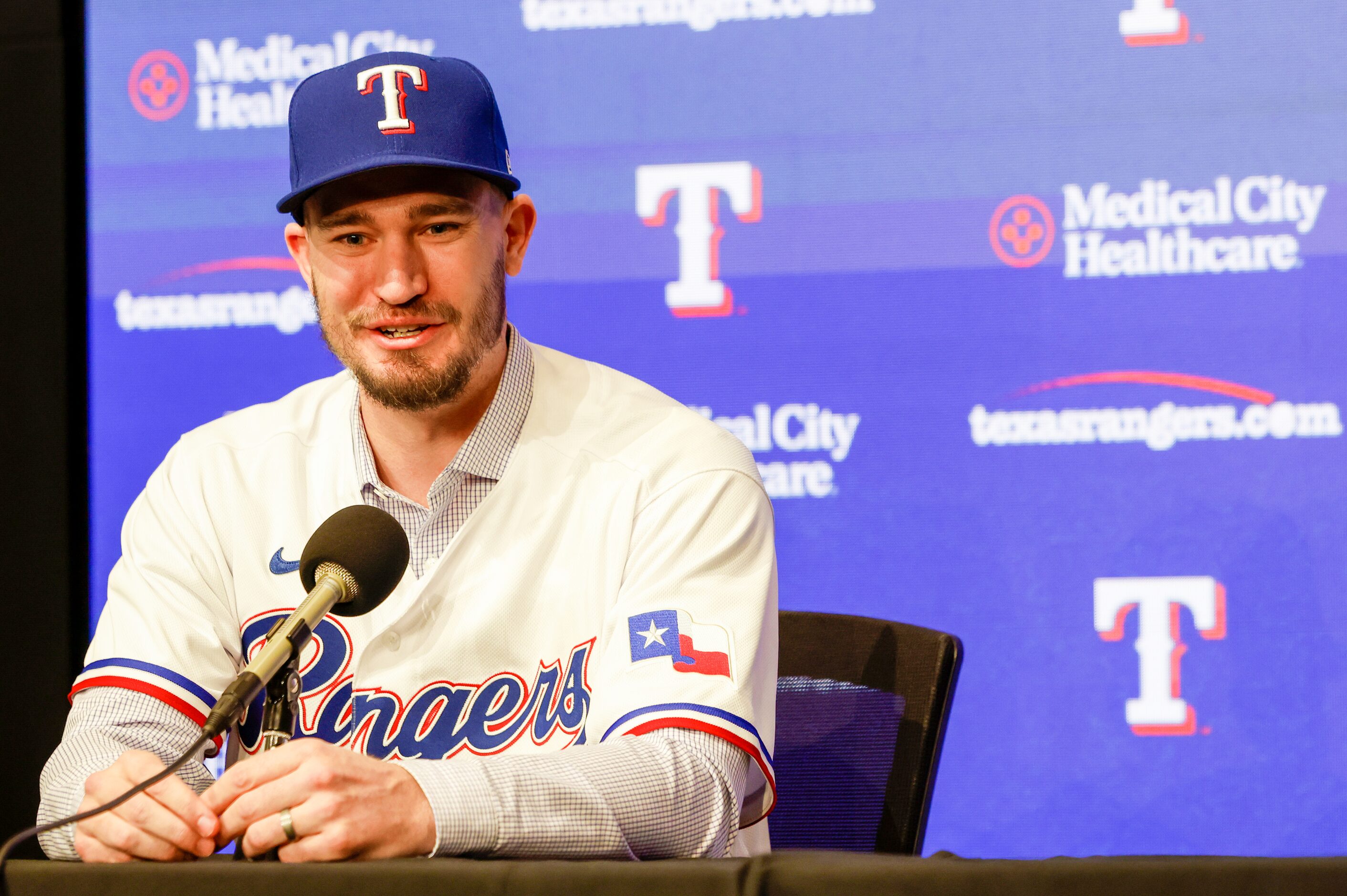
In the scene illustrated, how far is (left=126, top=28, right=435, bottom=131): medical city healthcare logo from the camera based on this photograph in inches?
125

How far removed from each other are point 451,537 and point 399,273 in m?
0.36

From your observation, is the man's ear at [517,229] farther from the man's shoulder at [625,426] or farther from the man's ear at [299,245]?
the man's ear at [299,245]

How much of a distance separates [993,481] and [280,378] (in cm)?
178

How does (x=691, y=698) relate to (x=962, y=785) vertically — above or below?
above

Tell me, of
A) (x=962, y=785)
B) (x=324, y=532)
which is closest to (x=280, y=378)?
(x=962, y=785)

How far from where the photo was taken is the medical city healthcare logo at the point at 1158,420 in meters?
2.85

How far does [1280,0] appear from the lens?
113 inches

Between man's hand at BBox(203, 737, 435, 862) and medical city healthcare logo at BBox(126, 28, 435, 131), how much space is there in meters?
2.40

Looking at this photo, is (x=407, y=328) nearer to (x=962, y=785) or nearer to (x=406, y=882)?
(x=406, y=882)

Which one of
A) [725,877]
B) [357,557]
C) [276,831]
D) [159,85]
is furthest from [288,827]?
[159,85]

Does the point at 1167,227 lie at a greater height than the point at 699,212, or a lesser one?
lesser

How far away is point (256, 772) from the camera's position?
113 centimetres

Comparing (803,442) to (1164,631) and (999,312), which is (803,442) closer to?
(999,312)

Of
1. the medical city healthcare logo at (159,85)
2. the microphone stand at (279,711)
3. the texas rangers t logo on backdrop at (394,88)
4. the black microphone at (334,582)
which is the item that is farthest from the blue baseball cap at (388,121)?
the medical city healthcare logo at (159,85)
